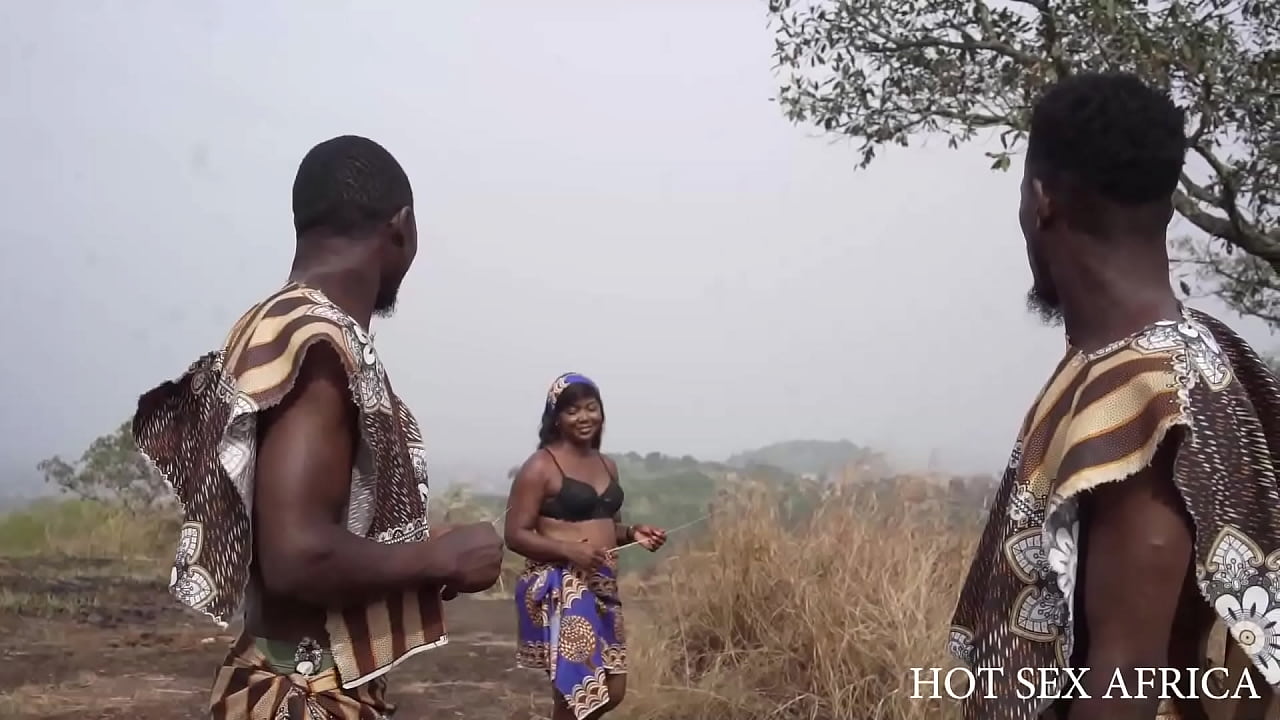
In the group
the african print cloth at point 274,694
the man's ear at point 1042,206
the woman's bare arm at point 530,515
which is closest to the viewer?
the man's ear at point 1042,206

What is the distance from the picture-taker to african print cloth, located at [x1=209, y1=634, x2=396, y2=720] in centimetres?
193

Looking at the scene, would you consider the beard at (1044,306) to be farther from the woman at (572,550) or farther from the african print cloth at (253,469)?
the woman at (572,550)

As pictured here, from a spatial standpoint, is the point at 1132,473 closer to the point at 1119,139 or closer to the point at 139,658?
the point at 1119,139

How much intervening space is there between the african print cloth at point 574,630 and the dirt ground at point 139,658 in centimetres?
124

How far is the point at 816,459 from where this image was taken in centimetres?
1089

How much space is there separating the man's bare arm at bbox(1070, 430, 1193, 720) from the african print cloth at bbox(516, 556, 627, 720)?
3159 mm

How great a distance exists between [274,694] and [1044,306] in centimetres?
144

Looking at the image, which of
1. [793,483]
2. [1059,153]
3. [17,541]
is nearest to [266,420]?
[1059,153]

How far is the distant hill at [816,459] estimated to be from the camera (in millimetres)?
6352

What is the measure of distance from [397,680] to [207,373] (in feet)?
16.1

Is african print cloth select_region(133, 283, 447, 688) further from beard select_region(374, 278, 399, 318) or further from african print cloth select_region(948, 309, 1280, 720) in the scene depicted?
african print cloth select_region(948, 309, 1280, 720)

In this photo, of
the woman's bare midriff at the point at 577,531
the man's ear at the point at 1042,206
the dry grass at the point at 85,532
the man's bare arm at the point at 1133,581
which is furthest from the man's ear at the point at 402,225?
the dry grass at the point at 85,532

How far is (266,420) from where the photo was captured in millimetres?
1895

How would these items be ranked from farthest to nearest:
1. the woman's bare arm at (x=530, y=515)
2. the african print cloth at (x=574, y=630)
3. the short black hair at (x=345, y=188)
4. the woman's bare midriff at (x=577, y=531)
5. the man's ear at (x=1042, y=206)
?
the woman's bare midriff at (x=577, y=531), the woman's bare arm at (x=530, y=515), the african print cloth at (x=574, y=630), the short black hair at (x=345, y=188), the man's ear at (x=1042, y=206)
